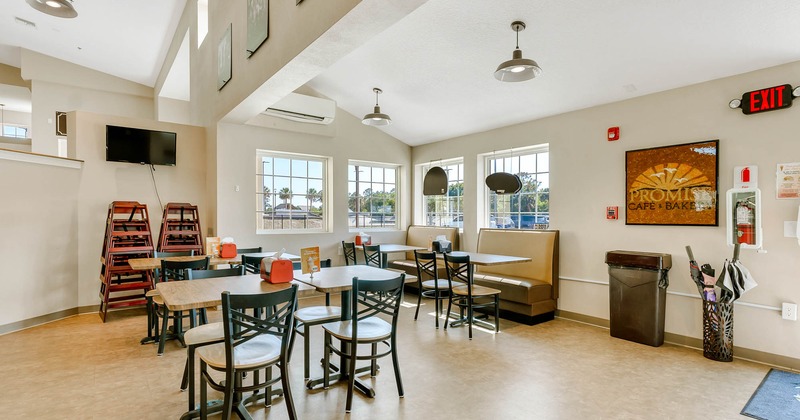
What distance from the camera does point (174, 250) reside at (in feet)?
17.1

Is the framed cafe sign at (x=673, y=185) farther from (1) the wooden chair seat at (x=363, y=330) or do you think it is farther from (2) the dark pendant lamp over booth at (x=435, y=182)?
(1) the wooden chair seat at (x=363, y=330)

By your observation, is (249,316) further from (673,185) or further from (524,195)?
(524,195)

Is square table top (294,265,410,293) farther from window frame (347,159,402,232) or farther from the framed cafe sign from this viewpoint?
window frame (347,159,402,232)

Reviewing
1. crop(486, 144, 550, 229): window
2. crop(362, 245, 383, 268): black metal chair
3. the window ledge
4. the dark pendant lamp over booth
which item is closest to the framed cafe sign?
crop(486, 144, 550, 229): window

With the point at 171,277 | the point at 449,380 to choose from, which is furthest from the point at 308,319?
the point at 171,277

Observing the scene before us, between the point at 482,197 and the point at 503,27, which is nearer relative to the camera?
the point at 503,27

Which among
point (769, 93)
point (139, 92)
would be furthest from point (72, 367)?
point (139, 92)

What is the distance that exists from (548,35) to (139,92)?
909cm

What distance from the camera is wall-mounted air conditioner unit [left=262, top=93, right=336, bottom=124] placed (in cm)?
571

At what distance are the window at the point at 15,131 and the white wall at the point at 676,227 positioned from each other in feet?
43.2

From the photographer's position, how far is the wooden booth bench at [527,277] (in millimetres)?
4668

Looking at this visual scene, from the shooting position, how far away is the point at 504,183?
5.47m

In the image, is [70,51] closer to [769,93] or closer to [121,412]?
[121,412]

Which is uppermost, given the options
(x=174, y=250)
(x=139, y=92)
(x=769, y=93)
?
(x=139, y=92)
